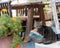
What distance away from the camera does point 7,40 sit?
1432 mm

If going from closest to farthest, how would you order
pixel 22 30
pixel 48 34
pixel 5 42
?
pixel 5 42 → pixel 22 30 → pixel 48 34

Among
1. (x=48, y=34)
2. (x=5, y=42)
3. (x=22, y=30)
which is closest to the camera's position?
(x=5, y=42)

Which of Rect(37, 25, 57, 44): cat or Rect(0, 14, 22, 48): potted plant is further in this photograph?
Rect(37, 25, 57, 44): cat

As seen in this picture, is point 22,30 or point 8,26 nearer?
point 8,26

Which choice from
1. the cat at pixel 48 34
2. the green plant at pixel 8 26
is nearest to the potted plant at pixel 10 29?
the green plant at pixel 8 26

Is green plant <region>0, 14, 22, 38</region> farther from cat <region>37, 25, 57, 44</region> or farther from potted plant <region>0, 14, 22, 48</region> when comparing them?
cat <region>37, 25, 57, 44</region>

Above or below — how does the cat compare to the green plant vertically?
below

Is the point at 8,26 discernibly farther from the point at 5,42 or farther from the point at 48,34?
the point at 48,34

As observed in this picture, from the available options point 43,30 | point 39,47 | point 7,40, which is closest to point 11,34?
point 7,40

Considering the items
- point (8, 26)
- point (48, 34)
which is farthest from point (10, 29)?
point (48, 34)

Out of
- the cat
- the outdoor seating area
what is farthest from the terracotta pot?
the cat

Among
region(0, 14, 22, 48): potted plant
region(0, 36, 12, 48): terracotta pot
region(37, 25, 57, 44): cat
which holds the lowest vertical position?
region(37, 25, 57, 44): cat

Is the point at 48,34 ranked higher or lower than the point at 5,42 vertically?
lower

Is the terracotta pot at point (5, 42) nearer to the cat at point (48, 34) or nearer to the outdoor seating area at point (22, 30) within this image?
the outdoor seating area at point (22, 30)
